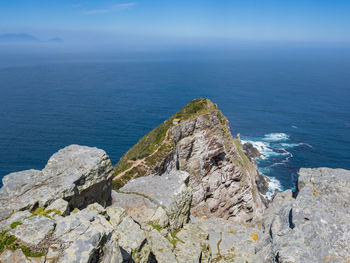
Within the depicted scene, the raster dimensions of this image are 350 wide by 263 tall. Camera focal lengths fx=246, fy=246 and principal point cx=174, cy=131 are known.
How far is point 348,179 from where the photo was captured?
14.5 metres

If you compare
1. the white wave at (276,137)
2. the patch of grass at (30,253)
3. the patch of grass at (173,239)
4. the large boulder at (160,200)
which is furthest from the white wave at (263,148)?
the patch of grass at (30,253)

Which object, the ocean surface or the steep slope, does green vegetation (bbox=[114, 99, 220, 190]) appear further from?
the ocean surface

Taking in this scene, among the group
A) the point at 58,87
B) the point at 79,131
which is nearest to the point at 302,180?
the point at 79,131

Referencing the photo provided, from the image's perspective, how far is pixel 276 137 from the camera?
105125 mm

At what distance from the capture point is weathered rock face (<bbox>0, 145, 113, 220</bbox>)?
12.1 meters

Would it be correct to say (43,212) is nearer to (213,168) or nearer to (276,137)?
(213,168)

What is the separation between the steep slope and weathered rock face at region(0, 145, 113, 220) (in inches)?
889

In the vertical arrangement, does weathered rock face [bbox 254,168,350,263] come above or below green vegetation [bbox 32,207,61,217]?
below

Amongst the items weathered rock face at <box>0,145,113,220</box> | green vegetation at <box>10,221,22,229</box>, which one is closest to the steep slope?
weathered rock face at <box>0,145,113,220</box>

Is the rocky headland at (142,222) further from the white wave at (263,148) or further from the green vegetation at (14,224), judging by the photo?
the white wave at (263,148)

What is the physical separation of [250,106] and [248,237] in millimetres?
135711

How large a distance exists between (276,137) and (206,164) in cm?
7345

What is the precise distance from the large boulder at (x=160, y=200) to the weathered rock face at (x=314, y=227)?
563 centimetres

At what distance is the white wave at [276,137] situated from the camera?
103312mm
